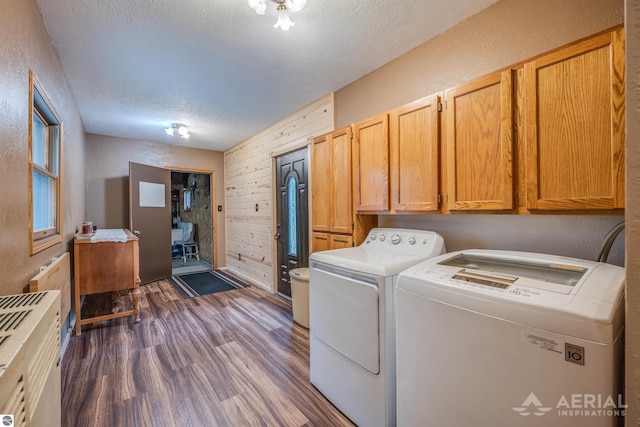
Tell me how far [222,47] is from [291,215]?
203 centimetres

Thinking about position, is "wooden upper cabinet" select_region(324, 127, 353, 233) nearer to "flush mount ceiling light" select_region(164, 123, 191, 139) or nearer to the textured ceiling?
the textured ceiling

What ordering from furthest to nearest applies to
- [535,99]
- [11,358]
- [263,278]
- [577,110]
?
1. [263,278]
2. [535,99]
3. [577,110]
4. [11,358]

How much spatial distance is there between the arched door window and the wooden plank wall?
1.26ft

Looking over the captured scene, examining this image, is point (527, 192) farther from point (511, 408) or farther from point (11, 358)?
point (11, 358)

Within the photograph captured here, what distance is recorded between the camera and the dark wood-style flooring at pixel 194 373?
1.65 m

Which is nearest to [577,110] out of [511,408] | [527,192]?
[527,192]

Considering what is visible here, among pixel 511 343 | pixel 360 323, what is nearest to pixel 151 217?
pixel 360 323

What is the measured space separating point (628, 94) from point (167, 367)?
2.88m

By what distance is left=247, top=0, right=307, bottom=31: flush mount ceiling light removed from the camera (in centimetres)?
144

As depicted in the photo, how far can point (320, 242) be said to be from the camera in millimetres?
2561

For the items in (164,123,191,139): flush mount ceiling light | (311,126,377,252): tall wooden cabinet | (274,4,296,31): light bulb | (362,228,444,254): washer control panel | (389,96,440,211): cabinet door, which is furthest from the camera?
(164,123,191,139): flush mount ceiling light

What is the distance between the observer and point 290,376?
2.03m

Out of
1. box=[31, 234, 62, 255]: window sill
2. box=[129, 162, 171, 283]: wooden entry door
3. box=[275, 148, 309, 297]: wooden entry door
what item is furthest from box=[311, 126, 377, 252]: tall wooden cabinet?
box=[129, 162, 171, 283]: wooden entry door

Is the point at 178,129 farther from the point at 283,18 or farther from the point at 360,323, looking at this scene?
the point at 360,323
